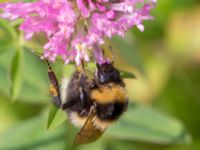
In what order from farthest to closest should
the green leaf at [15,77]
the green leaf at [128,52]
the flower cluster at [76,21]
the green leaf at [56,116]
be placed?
the green leaf at [128,52] < the green leaf at [15,77] < the green leaf at [56,116] < the flower cluster at [76,21]

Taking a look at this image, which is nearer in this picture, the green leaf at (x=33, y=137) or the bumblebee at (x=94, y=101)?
the bumblebee at (x=94, y=101)

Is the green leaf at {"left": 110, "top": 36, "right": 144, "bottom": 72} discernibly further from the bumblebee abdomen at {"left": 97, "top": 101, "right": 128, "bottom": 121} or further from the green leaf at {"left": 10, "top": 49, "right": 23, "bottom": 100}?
the bumblebee abdomen at {"left": 97, "top": 101, "right": 128, "bottom": 121}

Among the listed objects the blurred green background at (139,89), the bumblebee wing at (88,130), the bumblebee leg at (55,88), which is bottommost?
the blurred green background at (139,89)

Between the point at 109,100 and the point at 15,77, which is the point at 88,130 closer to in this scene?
the point at 109,100

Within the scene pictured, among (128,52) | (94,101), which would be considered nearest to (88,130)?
(94,101)

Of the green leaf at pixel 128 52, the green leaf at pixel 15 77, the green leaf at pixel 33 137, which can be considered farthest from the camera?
the green leaf at pixel 128 52

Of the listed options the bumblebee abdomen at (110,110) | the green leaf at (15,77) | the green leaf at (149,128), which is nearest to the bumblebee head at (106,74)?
the bumblebee abdomen at (110,110)

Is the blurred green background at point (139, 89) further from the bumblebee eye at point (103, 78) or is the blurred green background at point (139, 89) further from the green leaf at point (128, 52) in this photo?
the bumblebee eye at point (103, 78)

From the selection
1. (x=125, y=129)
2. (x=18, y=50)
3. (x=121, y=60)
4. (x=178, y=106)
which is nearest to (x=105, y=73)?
(x=18, y=50)
